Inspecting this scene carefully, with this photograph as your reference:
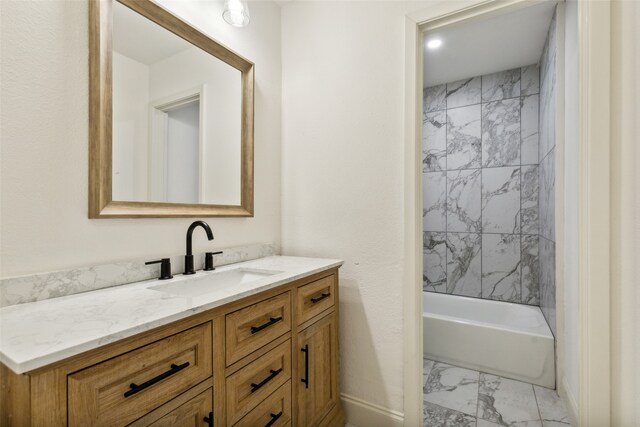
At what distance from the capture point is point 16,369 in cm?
57

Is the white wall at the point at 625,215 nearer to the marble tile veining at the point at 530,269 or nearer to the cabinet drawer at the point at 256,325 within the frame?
the cabinet drawer at the point at 256,325

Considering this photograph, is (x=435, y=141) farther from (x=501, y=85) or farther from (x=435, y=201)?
(x=501, y=85)

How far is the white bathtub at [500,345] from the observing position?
2131 mm

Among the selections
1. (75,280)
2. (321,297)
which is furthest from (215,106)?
(321,297)

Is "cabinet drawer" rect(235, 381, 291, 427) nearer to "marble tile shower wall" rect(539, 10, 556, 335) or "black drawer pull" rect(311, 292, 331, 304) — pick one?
"black drawer pull" rect(311, 292, 331, 304)

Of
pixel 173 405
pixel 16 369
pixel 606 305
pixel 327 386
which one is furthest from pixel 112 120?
pixel 606 305

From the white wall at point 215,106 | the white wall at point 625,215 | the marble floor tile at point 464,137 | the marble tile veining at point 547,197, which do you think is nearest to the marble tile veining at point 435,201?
the marble floor tile at point 464,137

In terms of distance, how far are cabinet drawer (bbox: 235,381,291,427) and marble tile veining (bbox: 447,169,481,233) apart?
8.42ft

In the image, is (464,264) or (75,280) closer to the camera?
(75,280)

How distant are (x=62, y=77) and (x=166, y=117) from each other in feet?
1.29

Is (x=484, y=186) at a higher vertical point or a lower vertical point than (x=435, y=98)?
lower

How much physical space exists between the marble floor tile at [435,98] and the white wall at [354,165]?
189cm

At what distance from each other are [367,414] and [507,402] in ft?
3.12

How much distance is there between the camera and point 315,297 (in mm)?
1478
